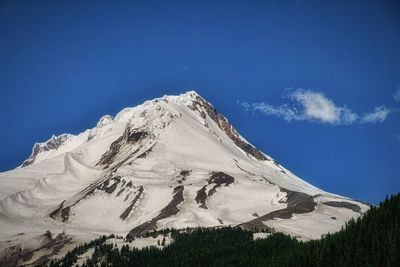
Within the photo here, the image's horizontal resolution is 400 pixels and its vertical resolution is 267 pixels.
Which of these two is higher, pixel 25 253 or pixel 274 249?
pixel 274 249

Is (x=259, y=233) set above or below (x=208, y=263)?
above

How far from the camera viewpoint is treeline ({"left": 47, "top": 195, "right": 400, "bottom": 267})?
13075 cm

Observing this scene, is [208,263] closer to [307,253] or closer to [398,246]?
[307,253]

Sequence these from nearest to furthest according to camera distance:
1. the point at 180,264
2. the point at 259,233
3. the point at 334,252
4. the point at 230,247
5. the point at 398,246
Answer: the point at 398,246, the point at 334,252, the point at 180,264, the point at 230,247, the point at 259,233

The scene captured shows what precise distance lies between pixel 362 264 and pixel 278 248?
3430 cm

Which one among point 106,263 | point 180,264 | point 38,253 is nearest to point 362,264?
point 180,264

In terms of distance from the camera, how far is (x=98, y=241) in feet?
588

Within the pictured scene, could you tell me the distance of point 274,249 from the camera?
15862 cm

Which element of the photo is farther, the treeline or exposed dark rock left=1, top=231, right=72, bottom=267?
exposed dark rock left=1, top=231, right=72, bottom=267

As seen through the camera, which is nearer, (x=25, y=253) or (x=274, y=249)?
(x=274, y=249)

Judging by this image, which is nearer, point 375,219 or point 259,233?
point 375,219

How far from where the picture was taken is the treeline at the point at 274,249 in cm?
13075

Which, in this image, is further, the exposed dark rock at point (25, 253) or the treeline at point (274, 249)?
the exposed dark rock at point (25, 253)

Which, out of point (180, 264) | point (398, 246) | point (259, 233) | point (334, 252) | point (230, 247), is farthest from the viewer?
point (259, 233)
